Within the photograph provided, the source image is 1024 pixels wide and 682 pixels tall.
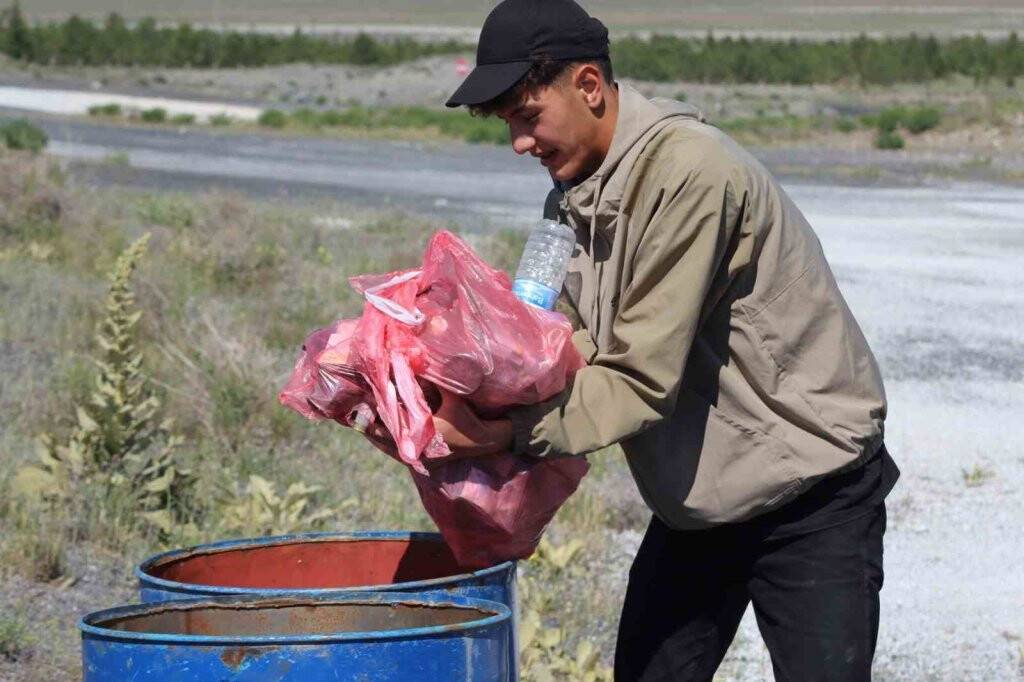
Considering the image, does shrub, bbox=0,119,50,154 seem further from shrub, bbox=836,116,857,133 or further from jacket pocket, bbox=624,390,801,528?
jacket pocket, bbox=624,390,801,528

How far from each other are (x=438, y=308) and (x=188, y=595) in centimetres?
66

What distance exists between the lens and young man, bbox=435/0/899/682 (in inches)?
112

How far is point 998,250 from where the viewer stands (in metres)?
14.9

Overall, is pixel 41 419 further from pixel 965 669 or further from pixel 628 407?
pixel 628 407

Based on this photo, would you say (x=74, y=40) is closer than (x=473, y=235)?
No

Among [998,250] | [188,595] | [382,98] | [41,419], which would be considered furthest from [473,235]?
[382,98]

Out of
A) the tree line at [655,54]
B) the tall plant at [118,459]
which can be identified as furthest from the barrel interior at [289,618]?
the tree line at [655,54]

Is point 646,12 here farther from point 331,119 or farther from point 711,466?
point 711,466

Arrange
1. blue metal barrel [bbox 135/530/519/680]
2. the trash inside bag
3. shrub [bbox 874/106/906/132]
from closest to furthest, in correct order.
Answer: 1. the trash inside bag
2. blue metal barrel [bbox 135/530/519/680]
3. shrub [bbox 874/106/906/132]

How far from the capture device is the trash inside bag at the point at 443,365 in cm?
278

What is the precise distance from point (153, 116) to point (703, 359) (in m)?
34.8

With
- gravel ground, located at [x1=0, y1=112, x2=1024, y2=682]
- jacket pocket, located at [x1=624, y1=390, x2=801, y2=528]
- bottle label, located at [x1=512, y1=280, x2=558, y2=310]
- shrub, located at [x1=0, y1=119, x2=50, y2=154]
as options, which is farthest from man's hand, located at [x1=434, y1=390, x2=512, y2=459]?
shrub, located at [x1=0, y1=119, x2=50, y2=154]

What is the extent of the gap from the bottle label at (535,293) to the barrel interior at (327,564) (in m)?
0.66

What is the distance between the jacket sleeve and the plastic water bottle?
19 cm
